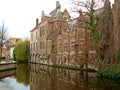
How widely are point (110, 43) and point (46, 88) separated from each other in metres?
8.40

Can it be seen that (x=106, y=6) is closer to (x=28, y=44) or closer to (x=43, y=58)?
(x=43, y=58)

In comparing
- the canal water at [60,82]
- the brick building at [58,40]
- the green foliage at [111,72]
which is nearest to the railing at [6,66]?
the canal water at [60,82]

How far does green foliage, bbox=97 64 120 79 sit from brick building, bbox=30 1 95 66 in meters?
3.64

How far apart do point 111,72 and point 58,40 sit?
22.8 m

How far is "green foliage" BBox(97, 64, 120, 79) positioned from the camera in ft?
72.5

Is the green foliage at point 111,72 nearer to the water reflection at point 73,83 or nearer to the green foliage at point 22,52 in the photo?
the water reflection at point 73,83

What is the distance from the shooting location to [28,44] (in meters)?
64.1

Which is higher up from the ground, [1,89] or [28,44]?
[28,44]

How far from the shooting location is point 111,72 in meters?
23.1

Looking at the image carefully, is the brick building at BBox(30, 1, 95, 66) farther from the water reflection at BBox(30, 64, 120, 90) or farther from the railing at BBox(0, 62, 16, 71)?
the railing at BBox(0, 62, 16, 71)

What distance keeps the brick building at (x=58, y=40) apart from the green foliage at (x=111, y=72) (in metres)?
3.64

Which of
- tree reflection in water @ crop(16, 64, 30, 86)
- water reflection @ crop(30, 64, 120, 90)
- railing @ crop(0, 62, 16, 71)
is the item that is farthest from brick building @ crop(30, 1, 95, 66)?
railing @ crop(0, 62, 16, 71)

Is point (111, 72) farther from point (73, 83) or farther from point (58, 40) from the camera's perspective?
point (58, 40)

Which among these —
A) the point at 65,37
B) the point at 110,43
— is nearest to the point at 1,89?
the point at 110,43
